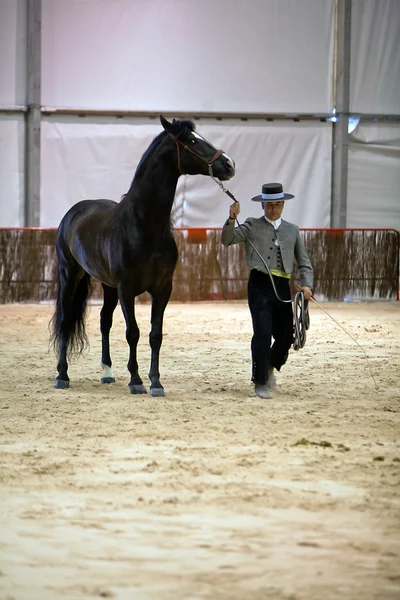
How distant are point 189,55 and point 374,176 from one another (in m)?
4.17

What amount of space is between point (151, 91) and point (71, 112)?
5.06ft

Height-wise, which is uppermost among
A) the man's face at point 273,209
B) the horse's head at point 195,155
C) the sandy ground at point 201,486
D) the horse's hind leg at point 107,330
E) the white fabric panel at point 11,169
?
the white fabric panel at point 11,169

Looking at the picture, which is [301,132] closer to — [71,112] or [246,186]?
[246,186]

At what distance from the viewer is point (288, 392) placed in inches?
266

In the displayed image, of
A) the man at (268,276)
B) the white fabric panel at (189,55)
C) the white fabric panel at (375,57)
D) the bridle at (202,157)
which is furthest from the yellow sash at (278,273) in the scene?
the white fabric panel at (375,57)

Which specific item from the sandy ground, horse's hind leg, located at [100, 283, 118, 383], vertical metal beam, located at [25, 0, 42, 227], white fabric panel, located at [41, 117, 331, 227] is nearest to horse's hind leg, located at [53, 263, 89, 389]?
horse's hind leg, located at [100, 283, 118, 383]

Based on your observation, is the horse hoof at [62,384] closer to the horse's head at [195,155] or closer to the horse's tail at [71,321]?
the horse's tail at [71,321]

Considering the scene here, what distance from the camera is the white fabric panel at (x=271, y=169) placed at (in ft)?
56.2

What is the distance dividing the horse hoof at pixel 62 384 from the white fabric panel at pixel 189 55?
10.7 metres

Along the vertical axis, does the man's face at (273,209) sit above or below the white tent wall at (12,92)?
below

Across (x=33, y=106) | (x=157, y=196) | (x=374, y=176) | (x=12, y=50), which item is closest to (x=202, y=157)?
(x=157, y=196)

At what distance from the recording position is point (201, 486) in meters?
4.07

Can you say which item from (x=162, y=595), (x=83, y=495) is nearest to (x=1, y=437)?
(x=83, y=495)

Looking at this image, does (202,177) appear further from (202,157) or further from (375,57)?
(202,157)
